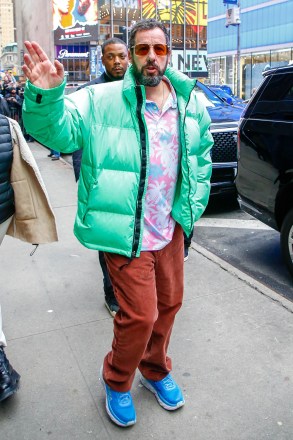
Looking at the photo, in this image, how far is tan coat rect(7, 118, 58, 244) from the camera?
2.66 metres

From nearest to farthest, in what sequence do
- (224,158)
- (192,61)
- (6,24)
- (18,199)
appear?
1. (18,199)
2. (224,158)
3. (192,61)
4. (6,24)

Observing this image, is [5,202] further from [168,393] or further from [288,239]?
[288,239]

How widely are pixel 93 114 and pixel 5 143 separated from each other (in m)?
0.50

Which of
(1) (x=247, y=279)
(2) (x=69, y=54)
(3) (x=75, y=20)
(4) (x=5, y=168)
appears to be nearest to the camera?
(4) (x=5, y=168)

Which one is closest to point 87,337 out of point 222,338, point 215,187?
point 222,338

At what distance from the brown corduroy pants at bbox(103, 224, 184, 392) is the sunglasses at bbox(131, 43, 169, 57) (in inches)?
34.7

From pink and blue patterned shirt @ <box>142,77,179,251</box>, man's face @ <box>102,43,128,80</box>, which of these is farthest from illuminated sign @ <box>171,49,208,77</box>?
pink and blue patterned shirt @ <box>142,77,179,251</box>

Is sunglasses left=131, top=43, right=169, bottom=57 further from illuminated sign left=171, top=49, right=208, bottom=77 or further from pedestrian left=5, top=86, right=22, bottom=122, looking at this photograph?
illuminated sign left=171, top=49, right=208, bottom=77

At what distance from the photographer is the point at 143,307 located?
2.43 m

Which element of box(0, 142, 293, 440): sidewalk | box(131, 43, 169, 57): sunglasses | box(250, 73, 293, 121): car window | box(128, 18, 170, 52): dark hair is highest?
box(128, 18, 170, 52): dark hair

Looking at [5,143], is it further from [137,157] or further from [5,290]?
[5,290]

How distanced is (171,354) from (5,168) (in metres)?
1.60

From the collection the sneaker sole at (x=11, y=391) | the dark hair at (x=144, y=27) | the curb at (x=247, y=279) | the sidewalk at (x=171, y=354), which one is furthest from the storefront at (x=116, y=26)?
the sneaker sole at (x=11, y=391)

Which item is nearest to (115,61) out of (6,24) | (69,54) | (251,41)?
(251,41)
